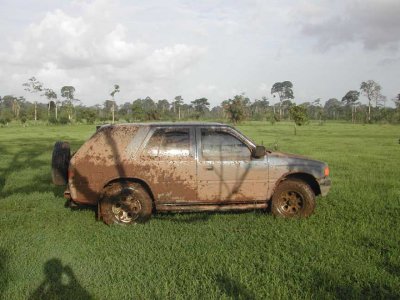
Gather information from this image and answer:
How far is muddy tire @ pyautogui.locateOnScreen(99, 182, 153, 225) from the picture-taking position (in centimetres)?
640

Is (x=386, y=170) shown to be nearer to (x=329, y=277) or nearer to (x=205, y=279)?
(x=329, y=277)

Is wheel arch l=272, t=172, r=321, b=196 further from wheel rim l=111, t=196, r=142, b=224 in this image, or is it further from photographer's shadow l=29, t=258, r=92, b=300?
photographer's shadow l=29, t=258, r=92, b=300

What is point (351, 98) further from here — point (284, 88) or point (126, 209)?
point (126, 209)

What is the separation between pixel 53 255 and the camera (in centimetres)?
504

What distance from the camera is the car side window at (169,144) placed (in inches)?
258

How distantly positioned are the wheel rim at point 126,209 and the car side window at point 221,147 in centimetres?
140

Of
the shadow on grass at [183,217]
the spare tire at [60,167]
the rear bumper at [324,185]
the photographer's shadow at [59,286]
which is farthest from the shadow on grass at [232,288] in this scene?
the spare tire at [60,167]

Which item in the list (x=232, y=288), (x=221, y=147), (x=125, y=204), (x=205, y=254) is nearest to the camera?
(x=232, y=288)

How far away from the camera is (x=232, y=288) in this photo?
410 cm

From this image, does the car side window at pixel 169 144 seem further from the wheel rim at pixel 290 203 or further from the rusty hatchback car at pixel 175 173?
the wheel rim at pixel 290 203

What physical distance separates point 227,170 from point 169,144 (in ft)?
3.57

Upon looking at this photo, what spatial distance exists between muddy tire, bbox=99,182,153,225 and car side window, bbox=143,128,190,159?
66 cm

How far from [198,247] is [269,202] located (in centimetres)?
A: 203

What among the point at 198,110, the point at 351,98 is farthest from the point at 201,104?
the point at 351,98
